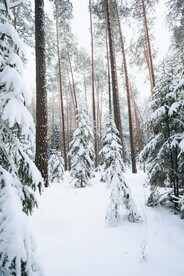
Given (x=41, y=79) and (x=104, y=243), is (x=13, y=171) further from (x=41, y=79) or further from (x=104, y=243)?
(x=41, y=79)

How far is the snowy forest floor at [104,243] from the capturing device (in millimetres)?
2504

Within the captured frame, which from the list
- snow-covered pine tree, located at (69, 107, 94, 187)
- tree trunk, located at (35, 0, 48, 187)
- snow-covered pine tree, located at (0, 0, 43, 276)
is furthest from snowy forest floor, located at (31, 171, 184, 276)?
snow-covered pine tree, located at (69, 107, 94, 187)

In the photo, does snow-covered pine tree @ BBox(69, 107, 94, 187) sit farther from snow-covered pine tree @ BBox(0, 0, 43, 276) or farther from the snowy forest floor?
snow-covered pine tree @ BBox(0, 0, 43, 276)

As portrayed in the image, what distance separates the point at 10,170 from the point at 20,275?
102 cm

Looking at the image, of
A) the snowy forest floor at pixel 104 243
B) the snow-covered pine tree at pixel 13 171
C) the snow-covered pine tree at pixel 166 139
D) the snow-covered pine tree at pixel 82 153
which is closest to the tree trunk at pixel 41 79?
the snowy forest floor at pixel 104 243

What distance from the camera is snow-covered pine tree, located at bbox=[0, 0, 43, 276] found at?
138 centimetres

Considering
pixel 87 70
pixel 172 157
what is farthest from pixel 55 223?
pixel 87 70

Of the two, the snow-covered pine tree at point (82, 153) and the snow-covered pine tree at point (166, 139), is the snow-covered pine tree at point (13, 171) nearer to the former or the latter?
the snow-covered pine tree at point (166, 139)

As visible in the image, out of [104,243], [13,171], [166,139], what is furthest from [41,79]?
[104,243]

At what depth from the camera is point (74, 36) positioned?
15.9 metres

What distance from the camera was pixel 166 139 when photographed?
15.6 ft

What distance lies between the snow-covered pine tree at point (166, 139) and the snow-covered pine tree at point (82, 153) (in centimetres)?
495

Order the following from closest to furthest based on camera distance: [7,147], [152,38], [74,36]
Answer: [7,147], [152,38], [74,36]

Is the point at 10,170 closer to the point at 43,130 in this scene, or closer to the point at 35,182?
the point at 35,182
